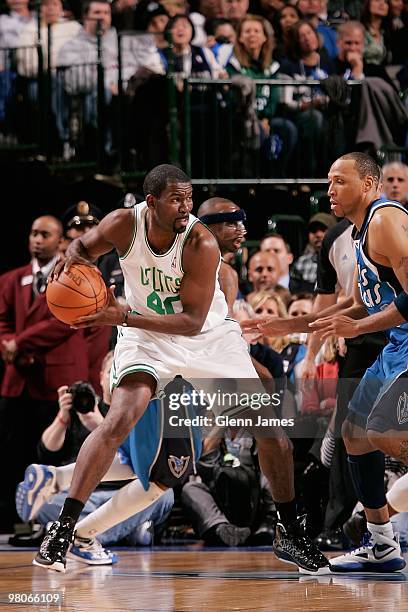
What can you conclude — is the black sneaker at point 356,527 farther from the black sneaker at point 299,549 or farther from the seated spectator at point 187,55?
the seated spectator at point 187,55

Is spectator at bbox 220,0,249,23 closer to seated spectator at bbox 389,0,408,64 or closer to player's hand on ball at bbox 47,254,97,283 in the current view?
seated spectator at bbox 389,0,408,64

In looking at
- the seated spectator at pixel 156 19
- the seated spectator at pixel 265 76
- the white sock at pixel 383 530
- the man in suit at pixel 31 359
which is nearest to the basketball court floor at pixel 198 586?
the white sock at pixel 383 530

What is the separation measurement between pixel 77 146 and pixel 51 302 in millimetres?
4318

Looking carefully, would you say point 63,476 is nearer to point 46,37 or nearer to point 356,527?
point 356,527

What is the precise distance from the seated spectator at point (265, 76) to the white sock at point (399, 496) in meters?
4.03

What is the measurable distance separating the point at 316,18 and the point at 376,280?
18.0 ft

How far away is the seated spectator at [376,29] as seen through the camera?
31.8ft

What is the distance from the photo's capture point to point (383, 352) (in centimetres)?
525

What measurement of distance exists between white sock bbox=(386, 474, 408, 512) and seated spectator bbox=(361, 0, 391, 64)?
487cm

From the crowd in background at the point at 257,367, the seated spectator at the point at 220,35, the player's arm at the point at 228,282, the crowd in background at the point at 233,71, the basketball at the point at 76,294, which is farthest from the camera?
the seated spectator at the point at 220,35

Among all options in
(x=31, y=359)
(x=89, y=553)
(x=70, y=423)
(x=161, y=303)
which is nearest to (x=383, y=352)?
(x=161, y=303)

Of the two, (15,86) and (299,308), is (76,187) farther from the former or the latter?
(299,308)

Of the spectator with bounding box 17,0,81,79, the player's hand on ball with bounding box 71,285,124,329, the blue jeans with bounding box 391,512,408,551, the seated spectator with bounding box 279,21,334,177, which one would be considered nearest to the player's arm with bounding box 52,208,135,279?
the player's hand on ball with bounding box 71,285,124,329

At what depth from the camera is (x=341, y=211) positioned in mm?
5289
